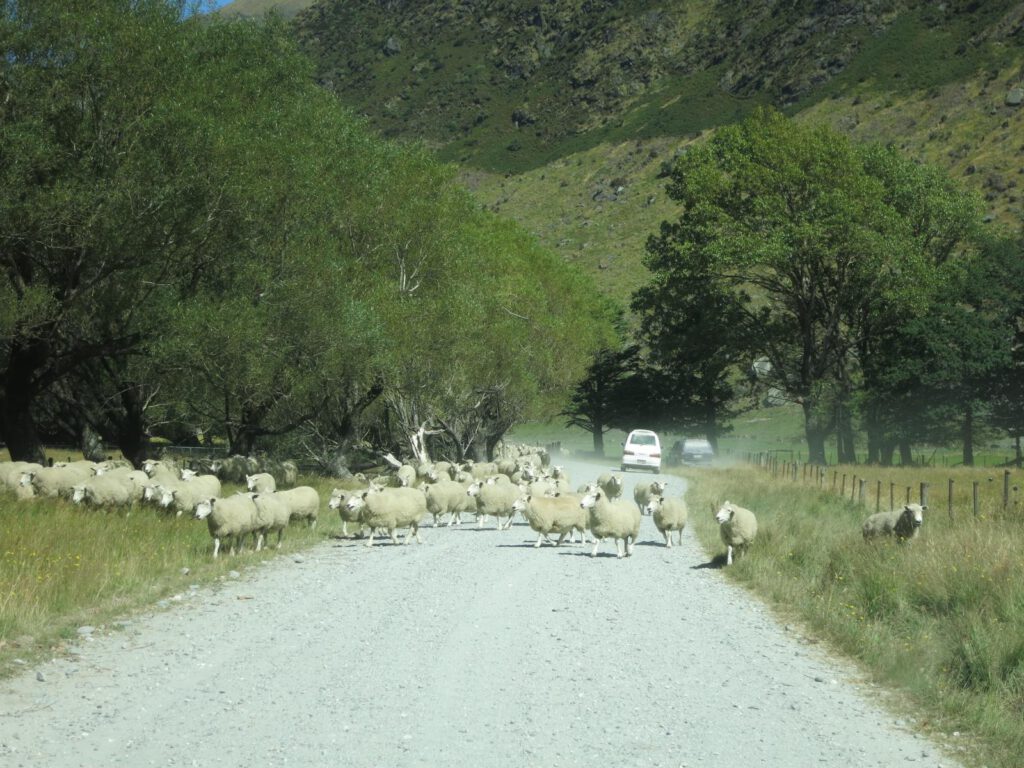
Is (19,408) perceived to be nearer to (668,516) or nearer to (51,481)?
(51,481)

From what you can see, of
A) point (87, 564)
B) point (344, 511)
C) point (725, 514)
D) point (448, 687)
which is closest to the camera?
point (448, 687)

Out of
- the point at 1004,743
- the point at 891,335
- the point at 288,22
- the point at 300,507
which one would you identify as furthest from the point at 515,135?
the point at 1004,743

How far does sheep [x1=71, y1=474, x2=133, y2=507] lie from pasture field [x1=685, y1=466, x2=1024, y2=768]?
9879 millimetres

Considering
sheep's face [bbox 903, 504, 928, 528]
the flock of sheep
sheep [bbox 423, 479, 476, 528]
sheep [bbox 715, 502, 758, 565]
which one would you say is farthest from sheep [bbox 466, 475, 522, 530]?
sheep's face [bbox 903, 504, 928, 528]

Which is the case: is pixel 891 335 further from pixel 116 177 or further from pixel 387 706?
pixel 387 706

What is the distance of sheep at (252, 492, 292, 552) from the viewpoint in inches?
656

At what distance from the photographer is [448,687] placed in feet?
26.8

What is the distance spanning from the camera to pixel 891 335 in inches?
1975

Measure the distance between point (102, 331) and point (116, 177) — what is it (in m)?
5.06

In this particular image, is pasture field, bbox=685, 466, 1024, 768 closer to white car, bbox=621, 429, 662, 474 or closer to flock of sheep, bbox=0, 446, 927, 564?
flock of sheep, bbox=0, 446, 927, 564

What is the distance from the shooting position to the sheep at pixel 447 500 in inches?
868

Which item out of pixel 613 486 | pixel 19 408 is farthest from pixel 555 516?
pixel 19 408

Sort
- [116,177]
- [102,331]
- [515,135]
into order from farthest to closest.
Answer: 1. [515,135]
2. [102,331]
3. [116,177]

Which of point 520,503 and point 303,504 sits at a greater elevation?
point 303,504
